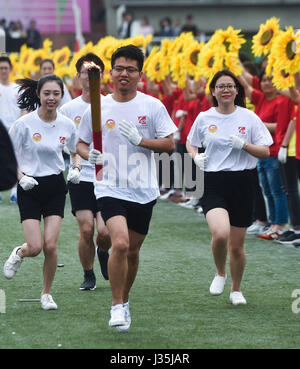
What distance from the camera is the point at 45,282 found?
25.8 feet

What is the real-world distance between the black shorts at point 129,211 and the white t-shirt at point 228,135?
1.15m

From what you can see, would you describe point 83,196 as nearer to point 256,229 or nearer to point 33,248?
Result: point 33,248

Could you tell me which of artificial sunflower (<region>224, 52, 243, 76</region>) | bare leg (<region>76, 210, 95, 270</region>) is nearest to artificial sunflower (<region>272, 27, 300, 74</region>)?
artificial sunflower (<region>224, 52, 243, 76</region>)

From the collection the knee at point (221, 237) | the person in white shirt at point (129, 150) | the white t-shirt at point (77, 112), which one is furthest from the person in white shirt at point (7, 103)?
the person in white shirt at point (129, 150)

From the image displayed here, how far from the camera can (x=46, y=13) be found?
32.7 meters

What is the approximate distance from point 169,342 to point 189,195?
8895 millimetres

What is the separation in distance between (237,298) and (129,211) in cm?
152

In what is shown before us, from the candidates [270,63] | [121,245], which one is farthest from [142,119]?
[270,63]

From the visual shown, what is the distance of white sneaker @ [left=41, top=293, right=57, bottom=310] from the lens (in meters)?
7.83

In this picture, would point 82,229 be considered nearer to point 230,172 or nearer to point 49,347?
point 230,172

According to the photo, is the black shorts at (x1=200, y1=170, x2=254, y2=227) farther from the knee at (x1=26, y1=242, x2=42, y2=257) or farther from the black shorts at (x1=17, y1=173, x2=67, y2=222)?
→ the knee at (x1=26, y1=242, x2=42, y2=257)

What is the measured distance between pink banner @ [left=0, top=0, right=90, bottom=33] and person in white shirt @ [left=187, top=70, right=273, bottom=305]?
24.3m

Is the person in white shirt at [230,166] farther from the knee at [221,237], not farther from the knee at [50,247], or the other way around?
the knee at [50,247]
